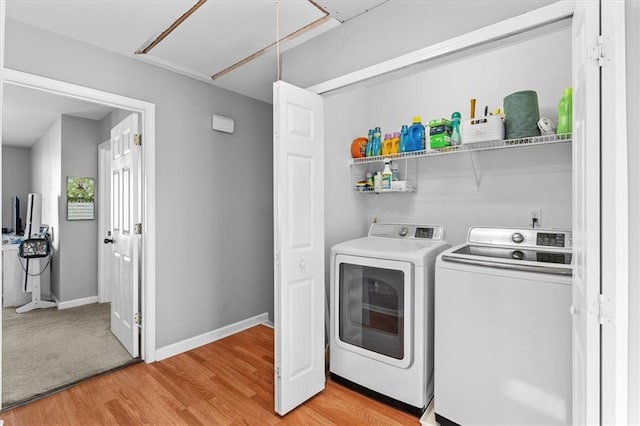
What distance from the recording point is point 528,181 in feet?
7.38

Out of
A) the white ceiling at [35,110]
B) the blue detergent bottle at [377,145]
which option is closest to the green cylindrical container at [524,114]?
the blue detergent bottle at [377,145]

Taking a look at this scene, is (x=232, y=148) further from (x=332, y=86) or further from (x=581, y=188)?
(x=581, y=188)

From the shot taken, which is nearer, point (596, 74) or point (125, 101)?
point (596, 74)

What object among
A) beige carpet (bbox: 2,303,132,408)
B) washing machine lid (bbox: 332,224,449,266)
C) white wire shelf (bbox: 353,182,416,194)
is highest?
white wire shelf (bbox: 353,182,416,194)

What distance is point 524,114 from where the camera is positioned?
1969 millimetres

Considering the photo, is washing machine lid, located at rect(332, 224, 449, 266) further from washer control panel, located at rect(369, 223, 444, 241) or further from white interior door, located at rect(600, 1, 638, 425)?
white interior door, located at rect(600, 1, 638, 425)

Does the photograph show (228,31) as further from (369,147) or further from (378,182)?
(378,182)

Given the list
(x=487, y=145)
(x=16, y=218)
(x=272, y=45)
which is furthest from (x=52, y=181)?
(x=487, y=145)

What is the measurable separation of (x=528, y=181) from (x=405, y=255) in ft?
3.39

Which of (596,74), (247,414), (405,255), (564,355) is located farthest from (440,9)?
(247,414)

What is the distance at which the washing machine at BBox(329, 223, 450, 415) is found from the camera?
2.01m

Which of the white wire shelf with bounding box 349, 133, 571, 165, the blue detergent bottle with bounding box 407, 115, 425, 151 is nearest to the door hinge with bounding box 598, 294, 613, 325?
the white wire shelf with bounding box 349, 133, 571, 165

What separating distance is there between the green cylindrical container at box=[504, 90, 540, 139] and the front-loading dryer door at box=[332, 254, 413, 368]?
1.04 meters

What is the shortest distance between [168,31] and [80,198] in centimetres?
312
